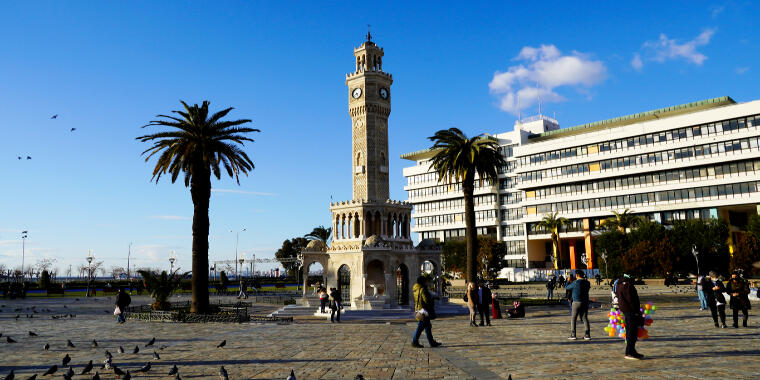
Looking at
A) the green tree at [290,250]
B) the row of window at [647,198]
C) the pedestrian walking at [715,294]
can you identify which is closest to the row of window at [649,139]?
the row of window at [647,198]

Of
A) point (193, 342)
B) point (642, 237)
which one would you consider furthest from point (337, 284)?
point (642, 237)

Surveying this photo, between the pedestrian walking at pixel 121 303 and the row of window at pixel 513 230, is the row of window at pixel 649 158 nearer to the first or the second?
the row of window at pixel 513 230

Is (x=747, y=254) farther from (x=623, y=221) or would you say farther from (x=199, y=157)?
(x=199, y=157)

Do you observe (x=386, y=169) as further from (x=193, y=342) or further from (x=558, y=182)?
(x=558, y=182)

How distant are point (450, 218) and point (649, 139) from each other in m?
40.3

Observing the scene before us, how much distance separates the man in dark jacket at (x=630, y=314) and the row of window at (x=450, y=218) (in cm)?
9053

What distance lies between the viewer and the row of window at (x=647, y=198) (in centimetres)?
6981

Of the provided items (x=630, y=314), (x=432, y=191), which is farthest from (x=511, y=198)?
(x=630, y=314)

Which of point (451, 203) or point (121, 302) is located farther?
point (451, 203)

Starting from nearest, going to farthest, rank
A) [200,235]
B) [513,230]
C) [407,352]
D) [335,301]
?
[407,352] < [335,301] < [200,235] < [513,230]

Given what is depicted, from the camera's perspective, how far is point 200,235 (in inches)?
1115

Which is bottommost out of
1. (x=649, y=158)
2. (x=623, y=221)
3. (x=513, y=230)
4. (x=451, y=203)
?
(x=623, y=221)

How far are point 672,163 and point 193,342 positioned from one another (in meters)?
75.7

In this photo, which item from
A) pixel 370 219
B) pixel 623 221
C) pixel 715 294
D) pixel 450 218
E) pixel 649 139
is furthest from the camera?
pixel 450 218
